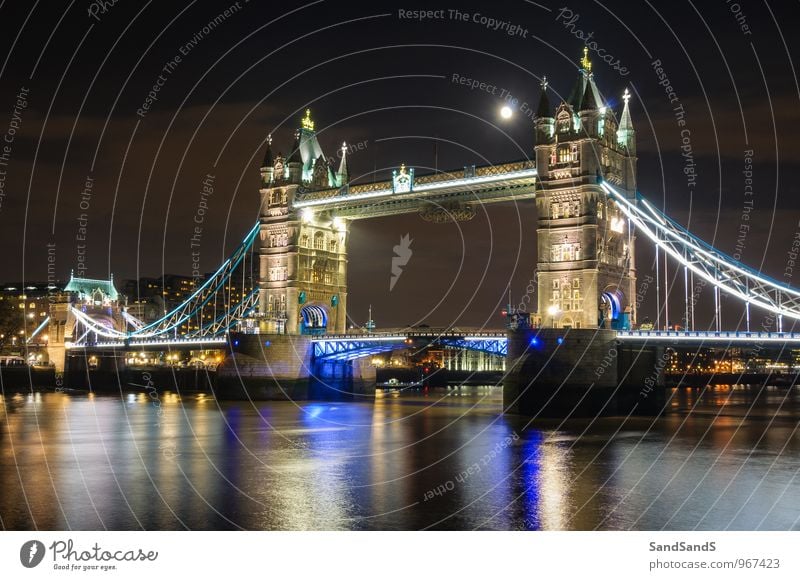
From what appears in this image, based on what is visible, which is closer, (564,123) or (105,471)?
(105,471)

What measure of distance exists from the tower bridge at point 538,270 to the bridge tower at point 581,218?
7 centimetres

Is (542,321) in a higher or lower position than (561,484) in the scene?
higher

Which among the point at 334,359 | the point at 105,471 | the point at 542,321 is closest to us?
the point at 105,471

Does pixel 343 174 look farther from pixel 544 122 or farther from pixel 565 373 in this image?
pixel 565 373

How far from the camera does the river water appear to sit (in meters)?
19.3

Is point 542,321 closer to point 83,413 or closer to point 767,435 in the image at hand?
point 767,435

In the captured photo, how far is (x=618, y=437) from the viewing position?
35.2m

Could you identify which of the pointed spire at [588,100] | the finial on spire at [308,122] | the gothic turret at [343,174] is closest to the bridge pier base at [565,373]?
the pointed spire at [588,100]

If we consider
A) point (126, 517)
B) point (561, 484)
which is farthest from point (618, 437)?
point (126, 517)
